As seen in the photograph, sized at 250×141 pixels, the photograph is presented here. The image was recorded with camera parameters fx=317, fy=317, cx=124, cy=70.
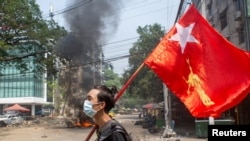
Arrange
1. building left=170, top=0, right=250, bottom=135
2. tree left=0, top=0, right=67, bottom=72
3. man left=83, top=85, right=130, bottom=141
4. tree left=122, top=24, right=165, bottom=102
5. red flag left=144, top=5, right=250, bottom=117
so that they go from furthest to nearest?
tree left=122, top=24, right=165, bottom=102, tree left=0, top=0, right=67, bottom=72, building left=170, top=0, right=250, bottom=135, red flag left=144, top=5, right=250, bottom=117, man left=83, top=85, right=130, bottom=141

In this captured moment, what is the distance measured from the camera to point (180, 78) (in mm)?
4242

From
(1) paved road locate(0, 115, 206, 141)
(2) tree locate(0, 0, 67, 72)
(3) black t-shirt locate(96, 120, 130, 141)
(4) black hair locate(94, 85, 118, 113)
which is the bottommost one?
(1) paved road locate(0, 115, 206, 141)

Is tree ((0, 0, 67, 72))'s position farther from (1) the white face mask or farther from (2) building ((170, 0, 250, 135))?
(1) the white face mask

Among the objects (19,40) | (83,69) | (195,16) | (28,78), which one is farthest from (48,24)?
(28,78)

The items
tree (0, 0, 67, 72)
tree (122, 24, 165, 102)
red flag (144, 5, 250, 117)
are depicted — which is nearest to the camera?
red flag (144, 5, 250, 117)

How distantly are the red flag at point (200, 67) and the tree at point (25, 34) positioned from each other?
10302mm

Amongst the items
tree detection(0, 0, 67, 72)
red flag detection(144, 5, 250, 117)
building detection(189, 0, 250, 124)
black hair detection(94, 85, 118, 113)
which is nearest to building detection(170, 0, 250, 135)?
building detection(189, 0, 250, 124)

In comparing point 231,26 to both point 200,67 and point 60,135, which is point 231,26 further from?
point 200,67

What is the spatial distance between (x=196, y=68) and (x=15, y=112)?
4714 cm

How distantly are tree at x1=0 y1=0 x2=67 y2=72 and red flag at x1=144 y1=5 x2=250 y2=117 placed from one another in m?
10.3

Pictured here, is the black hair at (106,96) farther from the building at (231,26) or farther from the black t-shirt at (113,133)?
the building at (231,26)

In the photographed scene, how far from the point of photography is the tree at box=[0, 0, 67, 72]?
Result: 13898 millimetres

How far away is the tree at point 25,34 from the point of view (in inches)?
547

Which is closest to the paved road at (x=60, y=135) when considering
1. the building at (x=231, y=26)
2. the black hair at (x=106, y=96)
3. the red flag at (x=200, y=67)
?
the building at (x=231, y=26)
